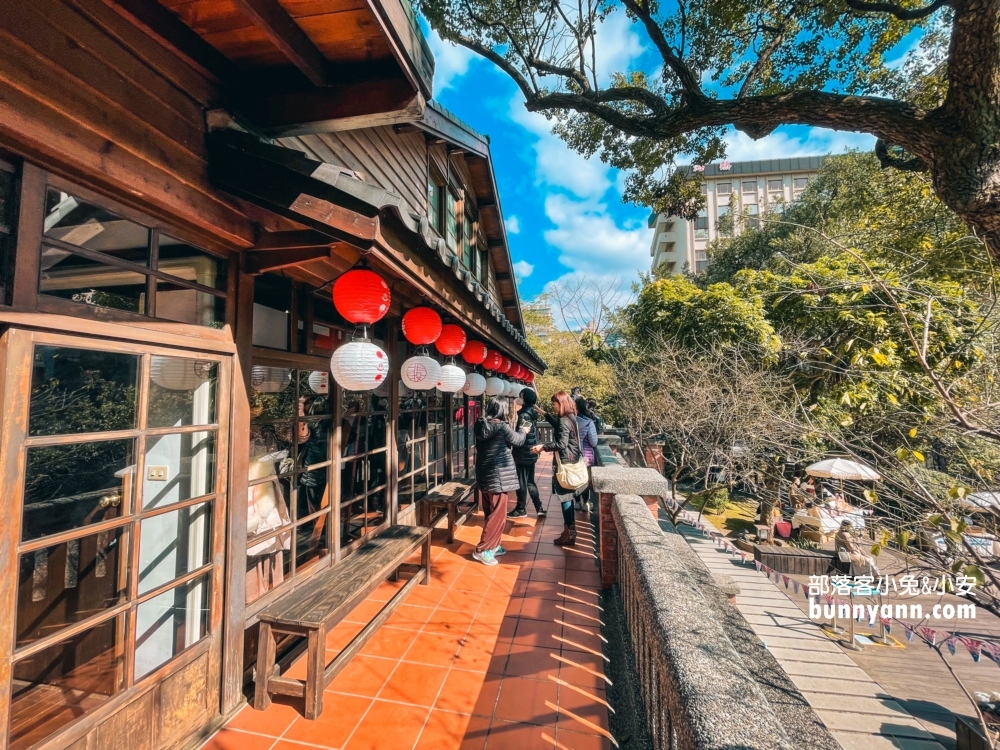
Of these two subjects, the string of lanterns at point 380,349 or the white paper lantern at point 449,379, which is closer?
the string of lanterns at point 380,349

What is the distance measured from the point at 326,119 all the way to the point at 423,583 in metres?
4.03

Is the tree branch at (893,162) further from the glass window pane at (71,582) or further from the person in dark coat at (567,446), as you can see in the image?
the glass window pane at (71,582)

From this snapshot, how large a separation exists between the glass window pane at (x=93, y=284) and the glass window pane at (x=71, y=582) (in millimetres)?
1041

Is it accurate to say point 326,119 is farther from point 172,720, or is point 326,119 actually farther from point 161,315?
point 172,720

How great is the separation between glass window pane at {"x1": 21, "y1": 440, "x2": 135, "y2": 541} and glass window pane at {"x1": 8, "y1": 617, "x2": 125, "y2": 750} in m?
0.51

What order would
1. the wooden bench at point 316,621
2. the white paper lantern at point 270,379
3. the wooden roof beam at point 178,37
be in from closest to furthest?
the wooden roof beam at point 178,37, the wooden bench at point 316,621, the white paper lantern at point 270,379

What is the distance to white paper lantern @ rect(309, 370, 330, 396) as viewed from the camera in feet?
11.5

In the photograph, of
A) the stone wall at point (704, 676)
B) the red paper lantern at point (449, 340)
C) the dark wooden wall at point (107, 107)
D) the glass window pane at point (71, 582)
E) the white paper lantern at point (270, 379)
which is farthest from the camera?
the red paper lantern at point (449, 340)

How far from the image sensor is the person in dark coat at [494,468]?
4.93 m

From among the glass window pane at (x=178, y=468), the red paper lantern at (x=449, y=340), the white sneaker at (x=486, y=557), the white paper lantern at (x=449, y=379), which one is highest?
the red paper lantern at (x=449, y=340)

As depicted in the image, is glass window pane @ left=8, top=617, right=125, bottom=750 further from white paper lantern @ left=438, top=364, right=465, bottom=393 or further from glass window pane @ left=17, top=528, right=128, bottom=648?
white paper lantern @ left=438, top=364, right=465, bottom=393

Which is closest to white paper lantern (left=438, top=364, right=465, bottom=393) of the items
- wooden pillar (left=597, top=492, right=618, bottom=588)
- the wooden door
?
wooden pillar (left=597, top=492, right=618, bottom=588)

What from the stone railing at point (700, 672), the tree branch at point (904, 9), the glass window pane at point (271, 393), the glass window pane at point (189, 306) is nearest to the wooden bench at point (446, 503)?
the glass window pane at point (271, 393)

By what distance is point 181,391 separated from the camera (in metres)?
2.26
